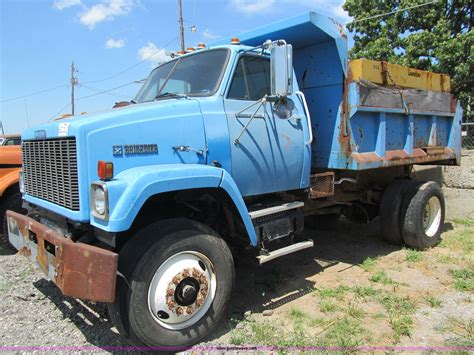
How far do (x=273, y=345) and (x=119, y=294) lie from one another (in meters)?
1.33

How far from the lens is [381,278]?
4852 millimetres

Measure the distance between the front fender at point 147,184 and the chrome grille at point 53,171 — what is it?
357 mm

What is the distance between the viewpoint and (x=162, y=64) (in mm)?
4793

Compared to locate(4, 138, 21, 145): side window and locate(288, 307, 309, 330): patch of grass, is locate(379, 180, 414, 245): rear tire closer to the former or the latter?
locate(288, 307, 309, 330): patch of grass

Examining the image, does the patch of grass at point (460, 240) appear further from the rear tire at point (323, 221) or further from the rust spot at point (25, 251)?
the rust spot at point (25, 251)

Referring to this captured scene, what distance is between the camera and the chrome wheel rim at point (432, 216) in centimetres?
620

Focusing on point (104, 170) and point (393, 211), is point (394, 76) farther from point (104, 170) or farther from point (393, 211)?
point (104, 170)

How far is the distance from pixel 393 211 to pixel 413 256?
68cm

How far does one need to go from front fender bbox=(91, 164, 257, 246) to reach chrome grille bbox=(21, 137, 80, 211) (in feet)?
1.17

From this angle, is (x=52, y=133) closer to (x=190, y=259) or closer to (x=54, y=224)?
(x=54, y=224)

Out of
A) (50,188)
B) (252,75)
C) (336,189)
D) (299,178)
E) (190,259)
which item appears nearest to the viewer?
(190,259)

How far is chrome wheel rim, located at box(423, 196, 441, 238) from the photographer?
620 centimetres

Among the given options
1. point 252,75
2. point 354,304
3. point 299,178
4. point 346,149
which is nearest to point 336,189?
point 346,149

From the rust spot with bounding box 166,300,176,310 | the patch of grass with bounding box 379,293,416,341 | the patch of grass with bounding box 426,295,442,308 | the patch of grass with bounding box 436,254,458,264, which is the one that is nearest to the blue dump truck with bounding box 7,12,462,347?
the rust spot with bounding box 166,300,176,310
